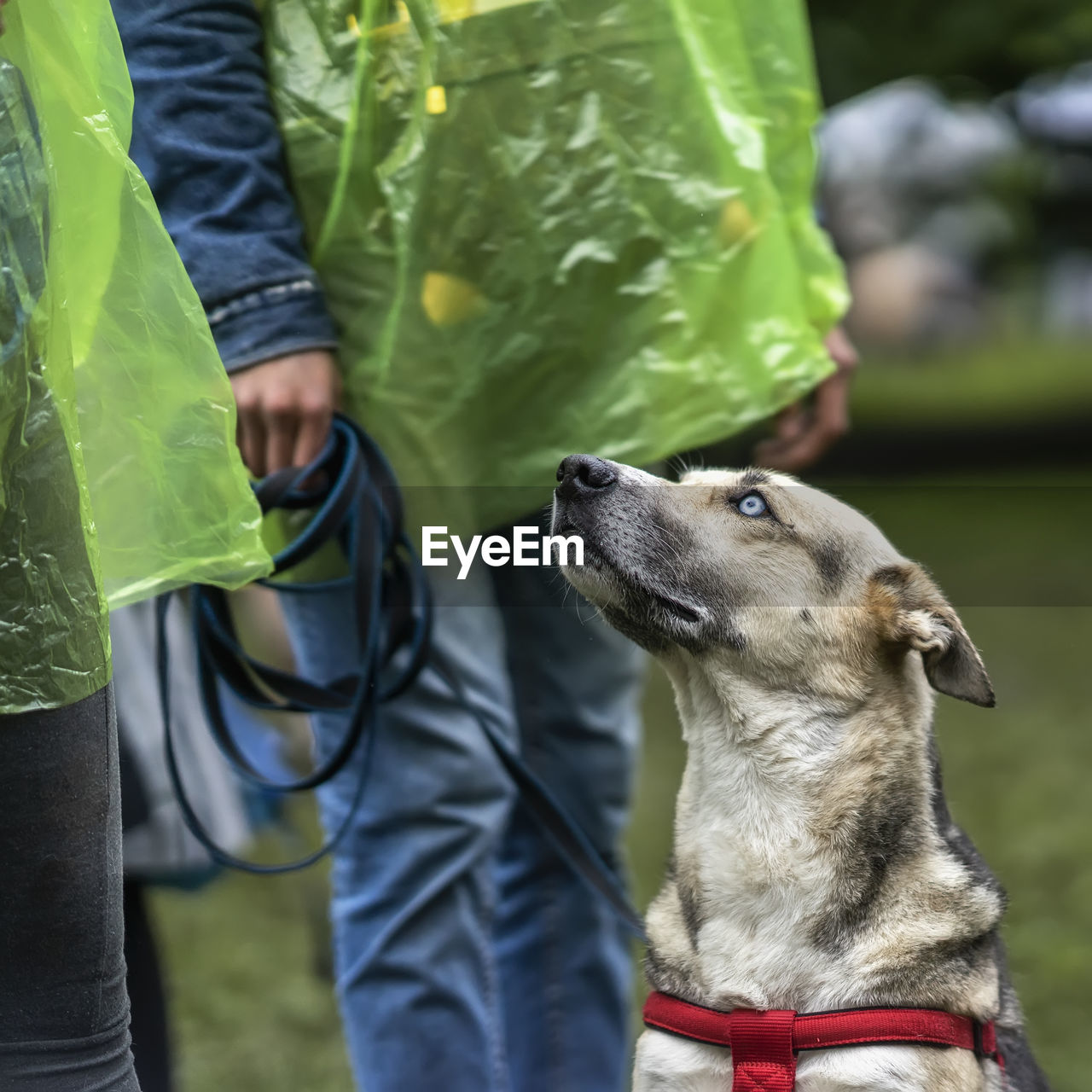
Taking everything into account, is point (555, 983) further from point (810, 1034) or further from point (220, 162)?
point (220, 162)

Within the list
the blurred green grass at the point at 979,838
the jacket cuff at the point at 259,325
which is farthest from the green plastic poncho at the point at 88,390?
the blurred green grass at the point at 979,838

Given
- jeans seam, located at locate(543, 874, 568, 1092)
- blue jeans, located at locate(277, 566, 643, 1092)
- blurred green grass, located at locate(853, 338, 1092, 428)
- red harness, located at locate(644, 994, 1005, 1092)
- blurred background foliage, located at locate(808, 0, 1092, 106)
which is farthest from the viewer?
blurred green grass, located at locate(853, 338, 1092, 428)

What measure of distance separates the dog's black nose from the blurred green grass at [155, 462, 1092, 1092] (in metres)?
0.66

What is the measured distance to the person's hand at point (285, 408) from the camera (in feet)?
5.87

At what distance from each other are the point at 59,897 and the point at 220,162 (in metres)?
0.96

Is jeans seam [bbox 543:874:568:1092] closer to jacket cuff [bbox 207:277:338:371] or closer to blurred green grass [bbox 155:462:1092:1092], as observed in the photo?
blurred green grass [bbox 155:462:1092:1092]

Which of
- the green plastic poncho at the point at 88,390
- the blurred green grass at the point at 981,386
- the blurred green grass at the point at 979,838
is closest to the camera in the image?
the green plastic poncho at the point at 88,390

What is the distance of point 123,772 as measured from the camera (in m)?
2.19

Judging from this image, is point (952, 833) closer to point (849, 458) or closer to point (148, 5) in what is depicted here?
point (148, 5)

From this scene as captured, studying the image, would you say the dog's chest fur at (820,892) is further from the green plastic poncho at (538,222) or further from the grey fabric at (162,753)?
the grey fabric at (162,753)

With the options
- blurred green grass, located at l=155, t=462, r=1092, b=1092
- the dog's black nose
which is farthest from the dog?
blurred green grass, located at l=155, t=462, r=1092, b=1092

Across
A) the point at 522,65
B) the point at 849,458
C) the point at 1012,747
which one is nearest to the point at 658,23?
the point at 522,65

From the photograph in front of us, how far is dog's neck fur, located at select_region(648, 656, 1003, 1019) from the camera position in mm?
1627

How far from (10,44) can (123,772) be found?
128cm
